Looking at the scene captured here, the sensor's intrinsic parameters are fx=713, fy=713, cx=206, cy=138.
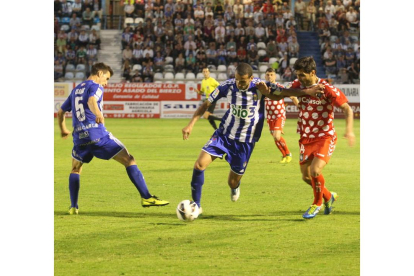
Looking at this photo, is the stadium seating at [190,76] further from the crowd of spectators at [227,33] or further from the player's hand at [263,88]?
the player's hand at [263,88]

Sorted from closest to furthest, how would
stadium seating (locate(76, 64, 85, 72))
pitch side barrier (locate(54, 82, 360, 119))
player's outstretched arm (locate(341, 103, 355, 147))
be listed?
player's outstretched arm (locate(341, 103, 355, 147)) < pitch side barrier (locate(54, 82, 360, 119)) < stadium seating (locate(76, 64, 85, 72))

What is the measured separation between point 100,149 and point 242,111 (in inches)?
70.9

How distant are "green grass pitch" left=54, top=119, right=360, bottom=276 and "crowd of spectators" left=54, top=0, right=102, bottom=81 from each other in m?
20.3

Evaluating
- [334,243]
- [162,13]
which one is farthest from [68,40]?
[334,243]

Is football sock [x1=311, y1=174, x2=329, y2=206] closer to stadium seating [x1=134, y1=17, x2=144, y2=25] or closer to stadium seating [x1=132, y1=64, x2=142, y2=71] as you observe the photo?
stadium seating [x1=132, y1=64, x2=142, y2=71]

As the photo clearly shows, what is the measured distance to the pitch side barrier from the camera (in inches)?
1174

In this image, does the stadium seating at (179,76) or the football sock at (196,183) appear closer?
the football sock at (196,183)

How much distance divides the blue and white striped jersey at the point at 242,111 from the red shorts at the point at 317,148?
63cm

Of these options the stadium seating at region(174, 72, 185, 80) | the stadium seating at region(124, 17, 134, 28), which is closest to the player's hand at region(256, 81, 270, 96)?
the stadium seating at region(174, 72, 185, 80)

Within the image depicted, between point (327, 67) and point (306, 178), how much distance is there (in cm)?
2512

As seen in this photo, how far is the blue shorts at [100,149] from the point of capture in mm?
8695

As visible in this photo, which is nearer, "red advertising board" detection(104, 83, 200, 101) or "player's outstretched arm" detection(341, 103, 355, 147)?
"player's outstretched arm" detection(341, 103, 355, 147)

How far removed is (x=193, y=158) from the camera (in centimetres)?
1553

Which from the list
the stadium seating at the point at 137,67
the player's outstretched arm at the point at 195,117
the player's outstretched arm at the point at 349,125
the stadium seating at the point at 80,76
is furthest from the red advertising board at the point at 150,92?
the player's outstretched arm at the point at 349,125
